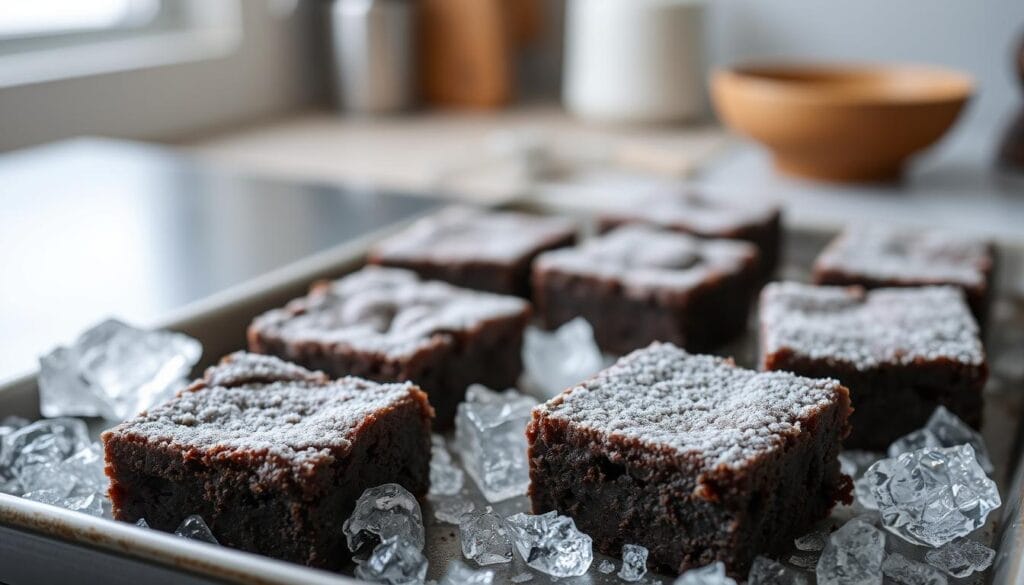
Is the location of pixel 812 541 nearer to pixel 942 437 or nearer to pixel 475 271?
pixel 942 437

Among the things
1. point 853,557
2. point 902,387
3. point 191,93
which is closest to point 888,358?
point 902,387

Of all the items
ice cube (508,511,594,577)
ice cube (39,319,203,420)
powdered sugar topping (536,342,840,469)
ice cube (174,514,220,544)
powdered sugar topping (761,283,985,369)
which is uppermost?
powdered sugar topping (536,342,840,469)

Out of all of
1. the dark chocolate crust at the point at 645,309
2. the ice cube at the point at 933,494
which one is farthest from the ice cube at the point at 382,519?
the dark chocolate crust at the point at 645,309

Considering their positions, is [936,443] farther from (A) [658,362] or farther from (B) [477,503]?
(B) [477,503]

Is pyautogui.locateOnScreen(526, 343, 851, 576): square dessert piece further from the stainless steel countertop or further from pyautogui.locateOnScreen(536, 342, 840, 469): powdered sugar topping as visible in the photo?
the stainless steel countertop

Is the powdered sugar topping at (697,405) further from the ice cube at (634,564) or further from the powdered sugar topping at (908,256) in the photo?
the powdered sugar topping at (908,256)

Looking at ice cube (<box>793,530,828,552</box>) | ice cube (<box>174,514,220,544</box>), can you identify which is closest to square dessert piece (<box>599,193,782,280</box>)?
ice cube (<box>793,530,828,552</box>)

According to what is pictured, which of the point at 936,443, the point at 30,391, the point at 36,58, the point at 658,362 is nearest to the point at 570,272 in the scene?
the point at 658,362
